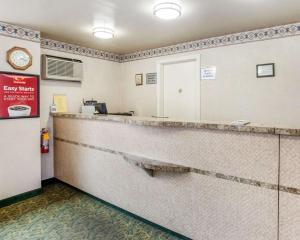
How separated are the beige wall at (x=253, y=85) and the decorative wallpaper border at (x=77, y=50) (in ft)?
5.80

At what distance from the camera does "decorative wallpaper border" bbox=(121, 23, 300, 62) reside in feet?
9.09

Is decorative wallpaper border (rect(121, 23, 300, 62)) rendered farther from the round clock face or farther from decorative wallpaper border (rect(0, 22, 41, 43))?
the round clock face

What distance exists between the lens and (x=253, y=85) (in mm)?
3033

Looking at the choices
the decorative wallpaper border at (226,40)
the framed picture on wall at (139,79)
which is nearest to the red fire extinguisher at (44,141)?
the framed picture on wall at (139,79)

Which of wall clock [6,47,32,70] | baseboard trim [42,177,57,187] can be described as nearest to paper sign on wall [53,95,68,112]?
wall clock [6,47,32,70]

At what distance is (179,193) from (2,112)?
7.65 ft

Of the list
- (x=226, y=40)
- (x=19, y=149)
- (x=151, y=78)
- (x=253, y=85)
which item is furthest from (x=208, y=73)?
(x=19, y=149)

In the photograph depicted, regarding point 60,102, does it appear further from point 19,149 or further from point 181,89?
point 181,89

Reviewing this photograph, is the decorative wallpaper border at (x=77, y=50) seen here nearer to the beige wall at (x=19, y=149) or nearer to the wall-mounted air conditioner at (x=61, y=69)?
the wall-mounted air conditioner at (x=61, y=69)

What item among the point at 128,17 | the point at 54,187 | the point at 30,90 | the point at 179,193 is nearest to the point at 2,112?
the point at 30,90

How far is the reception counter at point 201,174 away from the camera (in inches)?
60.9

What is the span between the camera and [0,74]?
2.75m

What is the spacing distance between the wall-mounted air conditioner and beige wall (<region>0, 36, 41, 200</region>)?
21 cm

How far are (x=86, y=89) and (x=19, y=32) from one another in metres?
1.35
